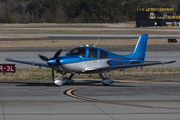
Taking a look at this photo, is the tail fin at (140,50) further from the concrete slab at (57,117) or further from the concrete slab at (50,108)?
the concrete slab at (57,117)

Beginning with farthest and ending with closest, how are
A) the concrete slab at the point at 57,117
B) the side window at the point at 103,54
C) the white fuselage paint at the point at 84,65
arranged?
the side window at the point at 103,54 → the white fuselage paint at the point at 84,65 → the concrete slab at the point at 57,117

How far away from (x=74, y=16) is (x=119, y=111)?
160 metres

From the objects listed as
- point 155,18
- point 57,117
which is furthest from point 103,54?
point 155,18

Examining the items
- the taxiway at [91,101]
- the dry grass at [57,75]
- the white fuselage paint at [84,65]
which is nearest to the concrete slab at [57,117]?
the taxiway at [91,101]

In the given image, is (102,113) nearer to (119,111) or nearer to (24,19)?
(119,111)

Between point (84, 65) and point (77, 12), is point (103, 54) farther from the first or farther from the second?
point (77, 12)

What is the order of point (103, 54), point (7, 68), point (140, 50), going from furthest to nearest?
point (7, 68)
point (140, 50)
point (103, 54)

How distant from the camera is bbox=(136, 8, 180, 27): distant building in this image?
360ft

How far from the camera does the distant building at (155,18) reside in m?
110

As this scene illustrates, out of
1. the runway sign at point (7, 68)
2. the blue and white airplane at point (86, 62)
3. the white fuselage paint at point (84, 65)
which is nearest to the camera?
the blue and white airplane at point (86, 62)

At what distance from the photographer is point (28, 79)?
804 inches

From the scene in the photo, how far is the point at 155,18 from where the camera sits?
112 meters

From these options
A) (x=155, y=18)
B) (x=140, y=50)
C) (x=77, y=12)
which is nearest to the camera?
(x=140, y=50)

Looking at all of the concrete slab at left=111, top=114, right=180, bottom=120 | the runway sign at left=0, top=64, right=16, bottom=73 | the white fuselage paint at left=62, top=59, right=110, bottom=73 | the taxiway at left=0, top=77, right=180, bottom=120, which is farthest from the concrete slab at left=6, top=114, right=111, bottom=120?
the runway sign at left=0, top=64, right=16, bottom=73
